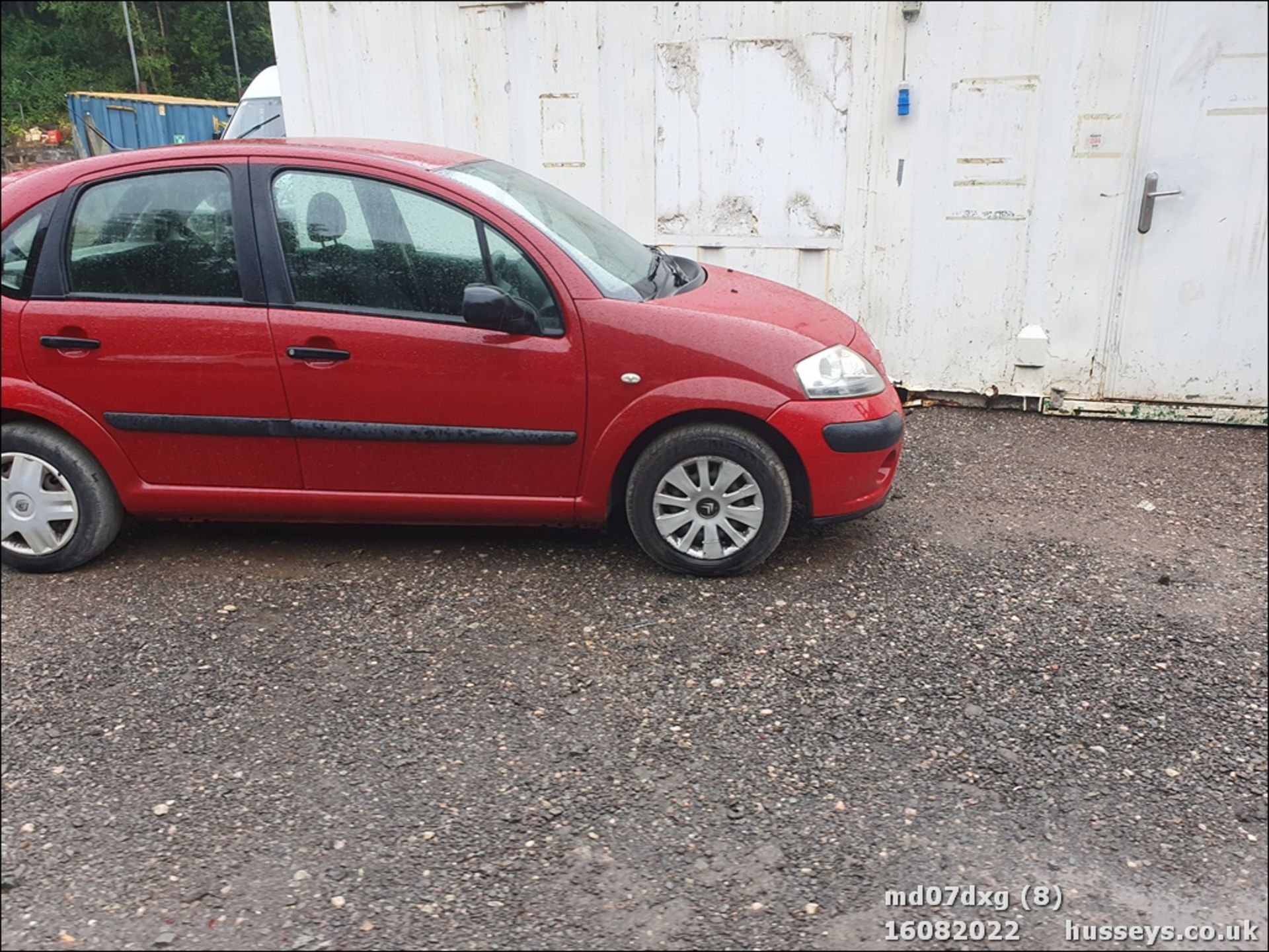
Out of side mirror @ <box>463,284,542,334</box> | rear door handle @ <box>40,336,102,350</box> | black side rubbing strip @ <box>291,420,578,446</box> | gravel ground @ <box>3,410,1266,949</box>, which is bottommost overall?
gravel ground @ <box>3,410,1266,949</box>

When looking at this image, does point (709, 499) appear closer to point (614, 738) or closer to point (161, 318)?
point (614, 738)

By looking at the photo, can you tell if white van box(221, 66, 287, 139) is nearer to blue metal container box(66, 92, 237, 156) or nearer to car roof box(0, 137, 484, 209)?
blue metal container box(66, 92, 237, 156)

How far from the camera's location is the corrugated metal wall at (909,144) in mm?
5527

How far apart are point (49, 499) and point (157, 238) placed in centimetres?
103

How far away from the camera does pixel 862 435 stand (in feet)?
12.3

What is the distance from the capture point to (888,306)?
20.6 feet

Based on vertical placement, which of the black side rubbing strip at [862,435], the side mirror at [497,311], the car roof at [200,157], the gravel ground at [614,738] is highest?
the car roof at [200,157]

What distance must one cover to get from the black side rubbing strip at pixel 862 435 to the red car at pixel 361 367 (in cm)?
1

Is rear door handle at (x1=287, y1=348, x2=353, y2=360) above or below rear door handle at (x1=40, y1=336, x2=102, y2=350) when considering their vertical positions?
below

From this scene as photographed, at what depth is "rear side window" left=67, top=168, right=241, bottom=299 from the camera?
3.63 meters

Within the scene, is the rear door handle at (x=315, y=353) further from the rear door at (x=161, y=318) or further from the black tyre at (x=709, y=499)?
the black tyre at (x=709, y=499)

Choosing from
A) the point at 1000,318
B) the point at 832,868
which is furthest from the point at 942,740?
the point at 1000,318

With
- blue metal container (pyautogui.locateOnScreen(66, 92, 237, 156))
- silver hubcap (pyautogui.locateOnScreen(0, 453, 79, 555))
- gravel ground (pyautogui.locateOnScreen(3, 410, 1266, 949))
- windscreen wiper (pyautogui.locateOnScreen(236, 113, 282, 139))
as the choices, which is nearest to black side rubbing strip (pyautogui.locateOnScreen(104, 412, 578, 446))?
silver hubcap (pyautogui.locateOnScreen(0, 453, 79, 555))

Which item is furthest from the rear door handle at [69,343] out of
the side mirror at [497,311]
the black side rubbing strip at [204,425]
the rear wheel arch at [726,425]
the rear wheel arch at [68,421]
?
the rear wheel arch at [726,425]
